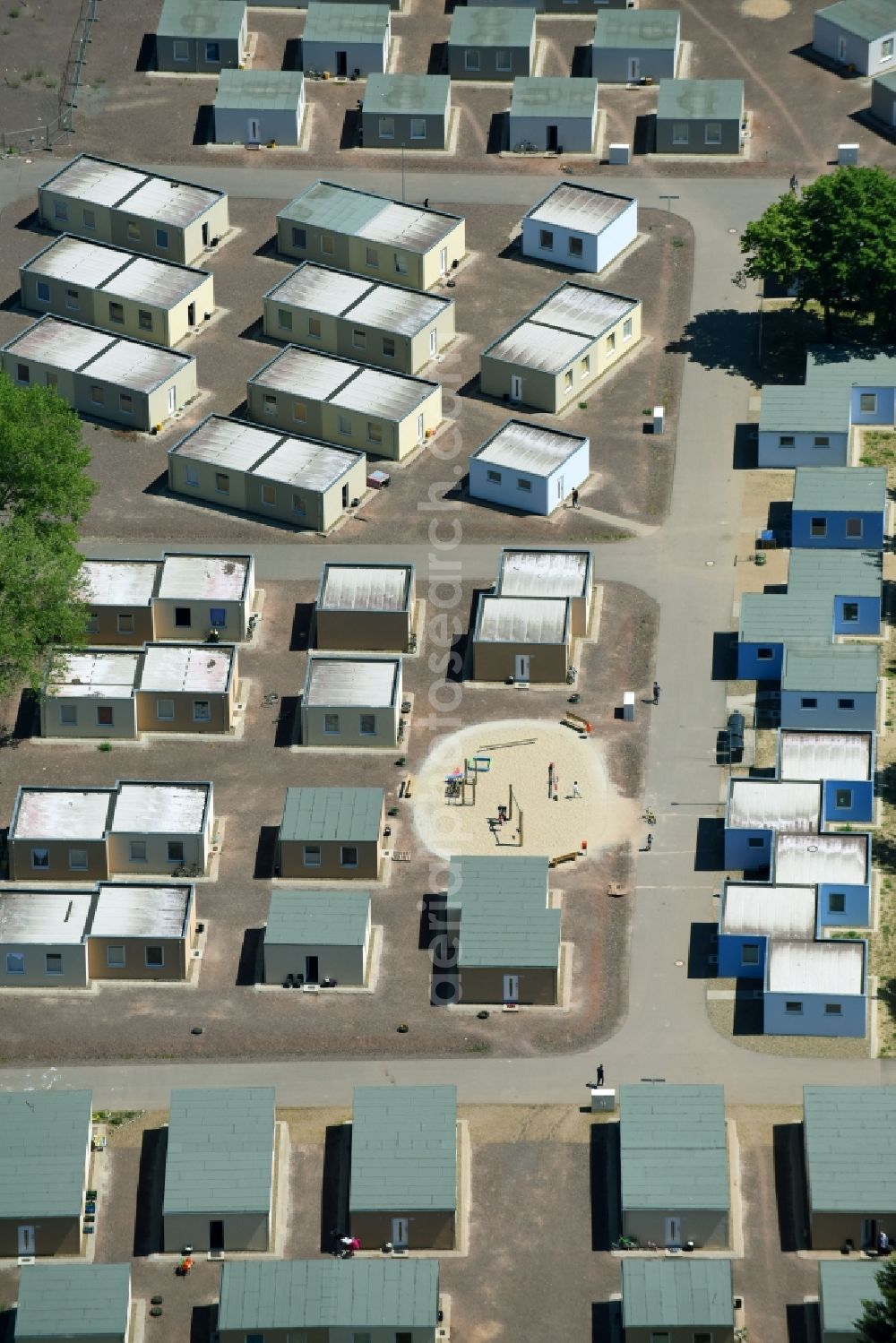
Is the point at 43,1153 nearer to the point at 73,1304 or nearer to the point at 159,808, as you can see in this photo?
the point at 73,1304

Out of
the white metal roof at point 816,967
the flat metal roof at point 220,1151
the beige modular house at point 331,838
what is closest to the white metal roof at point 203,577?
the beige modular house at point 331,838

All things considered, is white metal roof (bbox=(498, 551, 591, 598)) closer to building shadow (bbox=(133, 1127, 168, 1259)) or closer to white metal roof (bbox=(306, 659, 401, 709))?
white metal roof (bbox=(306, 659, 401, 709))

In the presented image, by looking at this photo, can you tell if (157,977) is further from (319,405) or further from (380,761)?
(319,405)

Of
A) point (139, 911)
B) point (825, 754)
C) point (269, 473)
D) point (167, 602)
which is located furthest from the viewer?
point (269, 473)

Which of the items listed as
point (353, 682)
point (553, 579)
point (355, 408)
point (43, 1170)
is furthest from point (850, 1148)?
point (355, 408)

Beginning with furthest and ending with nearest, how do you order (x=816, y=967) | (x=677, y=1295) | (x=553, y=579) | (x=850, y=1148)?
(x=553, y=579)
(x=816, y=967)
(x=850, y=1148)
(x=677, y=1295)

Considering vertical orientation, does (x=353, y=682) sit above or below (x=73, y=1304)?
above
